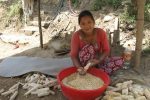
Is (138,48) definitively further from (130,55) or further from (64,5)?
(64,5)

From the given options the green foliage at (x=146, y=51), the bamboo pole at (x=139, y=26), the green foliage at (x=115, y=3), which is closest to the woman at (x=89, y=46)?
the bamboo pole at (x=139, y=26)

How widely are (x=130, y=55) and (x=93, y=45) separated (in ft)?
3.35

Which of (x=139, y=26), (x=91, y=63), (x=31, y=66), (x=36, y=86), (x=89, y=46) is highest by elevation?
(x=139, y=26)

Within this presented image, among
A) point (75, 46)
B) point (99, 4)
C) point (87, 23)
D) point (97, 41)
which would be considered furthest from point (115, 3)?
point (87, 23)

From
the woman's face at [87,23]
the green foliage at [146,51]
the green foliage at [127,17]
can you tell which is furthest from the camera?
the green foliage at [127,17]

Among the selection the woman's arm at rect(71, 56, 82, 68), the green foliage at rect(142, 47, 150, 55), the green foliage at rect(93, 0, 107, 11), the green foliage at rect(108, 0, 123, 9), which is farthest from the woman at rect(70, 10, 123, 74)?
the green foliage at rect(93, 0, 107, 11)

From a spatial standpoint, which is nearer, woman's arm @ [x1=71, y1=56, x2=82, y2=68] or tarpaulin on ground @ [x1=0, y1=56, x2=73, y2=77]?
woman's arm @ [x1=71, y1=56, x2=82, y2=68]

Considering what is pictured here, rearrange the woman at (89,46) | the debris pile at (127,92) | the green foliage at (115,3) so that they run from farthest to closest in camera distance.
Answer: the green foliage at (115,3)
the woman at (89,46)
the debris pile at (127,92)

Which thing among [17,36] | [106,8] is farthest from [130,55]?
[17,36]

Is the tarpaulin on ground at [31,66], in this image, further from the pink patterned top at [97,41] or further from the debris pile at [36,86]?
the pink patterned top at [97,41]

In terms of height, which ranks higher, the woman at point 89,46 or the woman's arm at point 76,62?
the woman at point 89,46

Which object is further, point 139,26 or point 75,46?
point 139,26

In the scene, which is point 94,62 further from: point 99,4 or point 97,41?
point 99,4

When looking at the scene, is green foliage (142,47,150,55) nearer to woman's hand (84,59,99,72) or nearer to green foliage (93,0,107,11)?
woman's hand (84,59,99,72)
